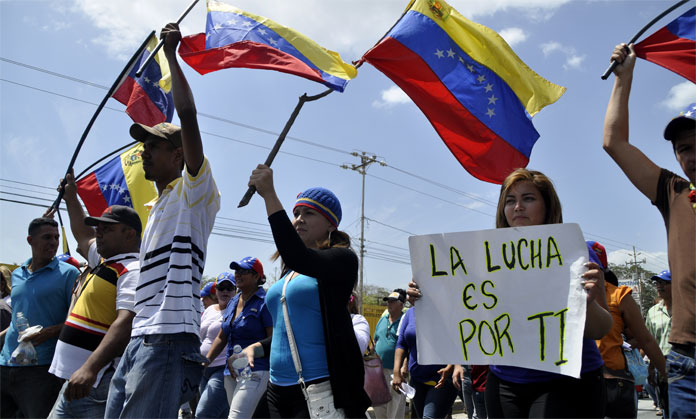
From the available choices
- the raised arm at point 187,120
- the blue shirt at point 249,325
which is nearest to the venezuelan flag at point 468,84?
the raised arm at point 187,120

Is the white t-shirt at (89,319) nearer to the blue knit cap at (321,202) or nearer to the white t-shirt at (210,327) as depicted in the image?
the blue knit cap at (321,202)

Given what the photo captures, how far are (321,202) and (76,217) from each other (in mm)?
2637

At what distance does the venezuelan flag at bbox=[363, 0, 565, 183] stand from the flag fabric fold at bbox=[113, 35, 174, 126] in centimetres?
238

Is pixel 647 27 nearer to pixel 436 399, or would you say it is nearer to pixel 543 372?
pixel 543 372

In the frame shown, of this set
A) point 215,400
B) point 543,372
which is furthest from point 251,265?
point 543,372

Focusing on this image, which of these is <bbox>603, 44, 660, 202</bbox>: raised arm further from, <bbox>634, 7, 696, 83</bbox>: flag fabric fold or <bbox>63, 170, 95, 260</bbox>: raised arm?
<bbox>63, 170, 95, 260</bbox>: raised arm

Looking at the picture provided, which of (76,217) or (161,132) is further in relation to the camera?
(76,217)

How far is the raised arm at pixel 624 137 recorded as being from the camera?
8.45 ft

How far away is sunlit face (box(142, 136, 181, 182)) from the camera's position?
3463mm

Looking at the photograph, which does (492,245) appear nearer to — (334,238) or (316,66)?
(334,238)

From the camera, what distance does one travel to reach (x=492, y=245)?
2949 millimetres

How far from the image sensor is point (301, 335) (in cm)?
319

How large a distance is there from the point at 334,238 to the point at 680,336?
6.64ft

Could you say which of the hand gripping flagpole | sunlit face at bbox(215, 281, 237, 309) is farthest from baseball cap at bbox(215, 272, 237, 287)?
the hand gripping flagpole
